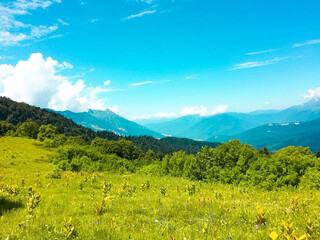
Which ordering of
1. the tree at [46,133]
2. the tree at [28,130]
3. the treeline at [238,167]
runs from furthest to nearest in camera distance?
1. the tree at [28,130]
2. the tree at [46,133]
3. the treeline at [238,167]

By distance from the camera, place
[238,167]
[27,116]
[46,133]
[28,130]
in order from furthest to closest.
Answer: [27,116] < [28,130] < [46,133] < [238,167]

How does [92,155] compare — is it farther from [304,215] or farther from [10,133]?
[10,133]

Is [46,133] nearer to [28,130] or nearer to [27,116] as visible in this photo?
[28,130]

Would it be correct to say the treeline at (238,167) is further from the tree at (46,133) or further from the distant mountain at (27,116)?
the distant mountain at (27,116)

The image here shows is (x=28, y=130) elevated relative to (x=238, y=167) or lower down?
elevated

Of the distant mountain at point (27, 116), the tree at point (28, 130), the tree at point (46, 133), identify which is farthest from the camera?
the distant mountain at point (27, 116)

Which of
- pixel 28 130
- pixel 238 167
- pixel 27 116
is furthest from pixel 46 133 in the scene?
pixel 27 116

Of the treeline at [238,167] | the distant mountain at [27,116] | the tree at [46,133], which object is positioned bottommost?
the treeline at [238,167]

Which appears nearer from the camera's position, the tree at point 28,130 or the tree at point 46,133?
the tree at point 46,133

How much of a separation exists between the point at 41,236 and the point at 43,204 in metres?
4.87

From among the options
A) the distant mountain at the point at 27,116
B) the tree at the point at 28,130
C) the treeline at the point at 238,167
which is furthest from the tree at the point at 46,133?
the distant mountain at the point at 27,116

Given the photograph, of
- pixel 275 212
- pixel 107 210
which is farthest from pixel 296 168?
pixel 107 210

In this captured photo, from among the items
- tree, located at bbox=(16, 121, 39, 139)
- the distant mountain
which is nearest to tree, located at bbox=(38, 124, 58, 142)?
tree, located at bbox=(16, 121, 39, 139)

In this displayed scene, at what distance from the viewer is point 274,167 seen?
14148 mm
